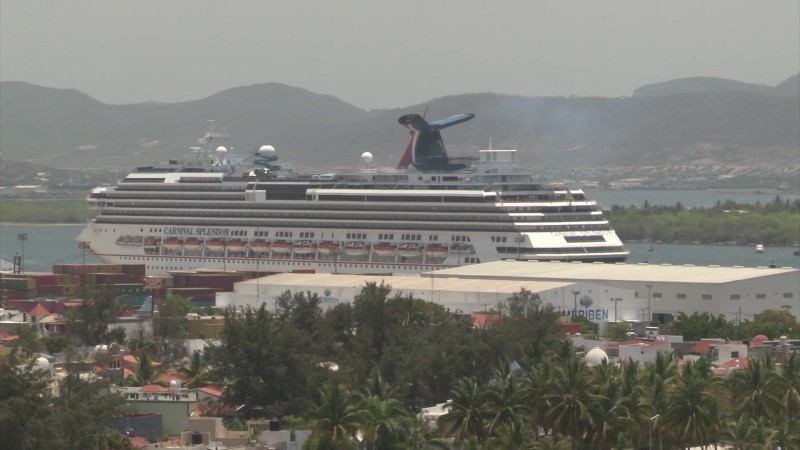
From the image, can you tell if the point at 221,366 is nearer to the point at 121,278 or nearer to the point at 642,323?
the point at 642,323

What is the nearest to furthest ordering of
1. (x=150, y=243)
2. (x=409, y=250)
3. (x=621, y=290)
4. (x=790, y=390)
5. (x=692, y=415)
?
(x=692, y=415) → (x=790, y=390) → (x=621, y=290) → (x=409, y=250) → (x=150, y=243)

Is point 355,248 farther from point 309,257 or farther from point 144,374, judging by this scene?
point 144,374

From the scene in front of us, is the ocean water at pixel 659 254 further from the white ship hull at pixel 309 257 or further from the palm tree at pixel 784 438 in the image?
the palm tree at pixel 784 438

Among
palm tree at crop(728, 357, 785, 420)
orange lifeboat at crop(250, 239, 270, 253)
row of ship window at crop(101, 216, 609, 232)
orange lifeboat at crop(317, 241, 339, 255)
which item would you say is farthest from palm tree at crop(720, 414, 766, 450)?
orange lifeboat at crop(250, 239, 270, 253)

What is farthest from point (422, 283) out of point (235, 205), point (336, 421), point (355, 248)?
point (336, 421)

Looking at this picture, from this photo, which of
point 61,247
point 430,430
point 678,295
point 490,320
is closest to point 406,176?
point 678,295

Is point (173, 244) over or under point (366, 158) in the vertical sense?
under

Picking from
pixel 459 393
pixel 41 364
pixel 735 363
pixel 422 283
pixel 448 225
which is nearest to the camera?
pixel 459 393
